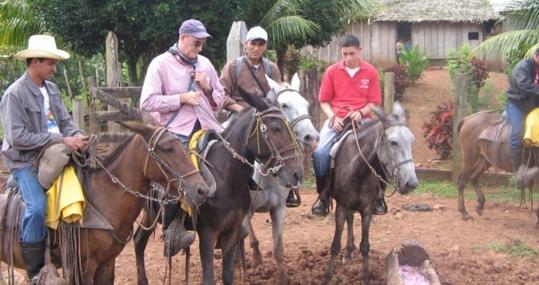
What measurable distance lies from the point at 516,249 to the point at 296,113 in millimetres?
A: 3751

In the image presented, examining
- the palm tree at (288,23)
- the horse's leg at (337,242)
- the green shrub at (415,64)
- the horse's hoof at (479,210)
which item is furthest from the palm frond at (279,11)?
the horse's leg at (337,242)

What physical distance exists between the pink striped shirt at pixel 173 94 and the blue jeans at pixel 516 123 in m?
5.17

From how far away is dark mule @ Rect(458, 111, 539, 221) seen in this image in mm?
9914

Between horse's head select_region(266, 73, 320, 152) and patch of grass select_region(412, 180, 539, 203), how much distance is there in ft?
20.1

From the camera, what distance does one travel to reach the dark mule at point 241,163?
5883 millimetres

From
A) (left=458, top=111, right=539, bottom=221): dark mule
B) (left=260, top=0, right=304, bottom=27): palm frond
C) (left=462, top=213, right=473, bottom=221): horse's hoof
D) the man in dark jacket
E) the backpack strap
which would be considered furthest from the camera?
(left=260, top=0, right=304, bottom=27): palm frond

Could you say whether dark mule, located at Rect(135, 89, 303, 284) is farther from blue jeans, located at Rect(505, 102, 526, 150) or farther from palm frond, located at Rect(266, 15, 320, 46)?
palm frond, located at Rect(266, 15, 320, 46)

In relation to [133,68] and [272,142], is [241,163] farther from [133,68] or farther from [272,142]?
[133,68]

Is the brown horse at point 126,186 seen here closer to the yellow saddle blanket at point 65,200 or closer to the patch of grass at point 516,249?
the yellow saddle blanket at point 65,200

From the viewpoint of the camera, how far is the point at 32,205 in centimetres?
521

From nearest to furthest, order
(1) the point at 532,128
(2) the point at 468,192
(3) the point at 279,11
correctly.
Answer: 1. (1) the point at 532,128
2. (2) the point at 468,192
3. (3) the point at 279,11

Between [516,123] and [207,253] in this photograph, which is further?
[516,123]

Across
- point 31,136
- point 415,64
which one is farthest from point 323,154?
point 415,64

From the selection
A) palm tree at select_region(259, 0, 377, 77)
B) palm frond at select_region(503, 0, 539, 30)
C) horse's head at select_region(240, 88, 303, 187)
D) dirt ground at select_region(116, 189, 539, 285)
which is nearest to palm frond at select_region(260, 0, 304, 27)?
palm tree at select_region(259, 0, 377, 77)
